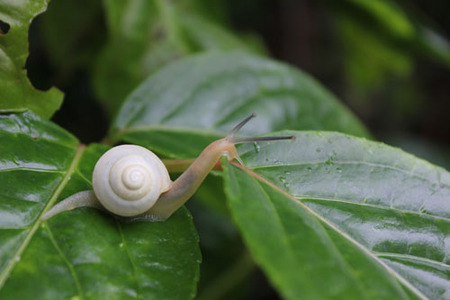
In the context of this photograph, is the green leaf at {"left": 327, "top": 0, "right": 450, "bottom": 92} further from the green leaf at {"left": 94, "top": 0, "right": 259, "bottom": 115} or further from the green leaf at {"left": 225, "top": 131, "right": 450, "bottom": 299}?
the green leaf at {"left": 225, "top": 131, "right": 450, "bottom": 299}

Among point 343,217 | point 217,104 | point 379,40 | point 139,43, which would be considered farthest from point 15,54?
point 379,40

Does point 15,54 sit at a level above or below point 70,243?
above

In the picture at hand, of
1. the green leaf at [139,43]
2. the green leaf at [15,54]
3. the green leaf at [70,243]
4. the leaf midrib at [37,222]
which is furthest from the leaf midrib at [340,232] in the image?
the green leaf at [139,43]

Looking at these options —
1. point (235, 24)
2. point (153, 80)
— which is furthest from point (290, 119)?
point (235, 24)

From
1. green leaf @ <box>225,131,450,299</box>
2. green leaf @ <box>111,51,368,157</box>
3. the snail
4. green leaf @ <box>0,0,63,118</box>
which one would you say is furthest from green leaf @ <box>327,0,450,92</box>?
green leaf @ <box>0,0,63,118</box>

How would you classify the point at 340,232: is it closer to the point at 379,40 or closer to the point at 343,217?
the point at 343,217

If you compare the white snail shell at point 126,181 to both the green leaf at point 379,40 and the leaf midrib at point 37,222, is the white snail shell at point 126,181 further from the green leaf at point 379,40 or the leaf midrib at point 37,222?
the green leaf at point 379,40

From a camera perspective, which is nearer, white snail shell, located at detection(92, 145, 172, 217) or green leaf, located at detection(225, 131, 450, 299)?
green leaf, located at detection(225, 131, 450, 299)
